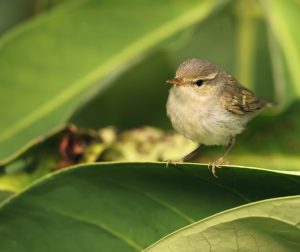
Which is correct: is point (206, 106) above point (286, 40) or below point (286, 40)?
below

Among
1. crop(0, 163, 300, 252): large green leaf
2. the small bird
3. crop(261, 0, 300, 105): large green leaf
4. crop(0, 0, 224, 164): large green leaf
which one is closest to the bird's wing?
the small bird

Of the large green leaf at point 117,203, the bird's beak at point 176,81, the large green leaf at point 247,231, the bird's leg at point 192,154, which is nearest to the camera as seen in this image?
the large green leaf at point 247,231

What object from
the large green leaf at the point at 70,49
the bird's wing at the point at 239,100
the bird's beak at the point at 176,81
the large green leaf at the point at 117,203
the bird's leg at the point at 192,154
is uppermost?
the large green leaf at the point at 70,49

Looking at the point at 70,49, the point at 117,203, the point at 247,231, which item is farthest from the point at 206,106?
the point at 247,231

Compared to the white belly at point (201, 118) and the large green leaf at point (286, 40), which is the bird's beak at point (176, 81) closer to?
the white belly at point (201, 118)

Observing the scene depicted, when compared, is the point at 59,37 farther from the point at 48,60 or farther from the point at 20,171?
the point at 20,171

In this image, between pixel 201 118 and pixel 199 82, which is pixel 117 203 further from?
pixel 199 82

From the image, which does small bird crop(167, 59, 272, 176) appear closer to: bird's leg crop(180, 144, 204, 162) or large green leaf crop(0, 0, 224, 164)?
bird's leg crop(180, 144, 204, 162)

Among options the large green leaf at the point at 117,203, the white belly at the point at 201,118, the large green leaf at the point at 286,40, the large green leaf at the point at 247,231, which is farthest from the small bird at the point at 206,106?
the large green leaf at the point at 247,231
